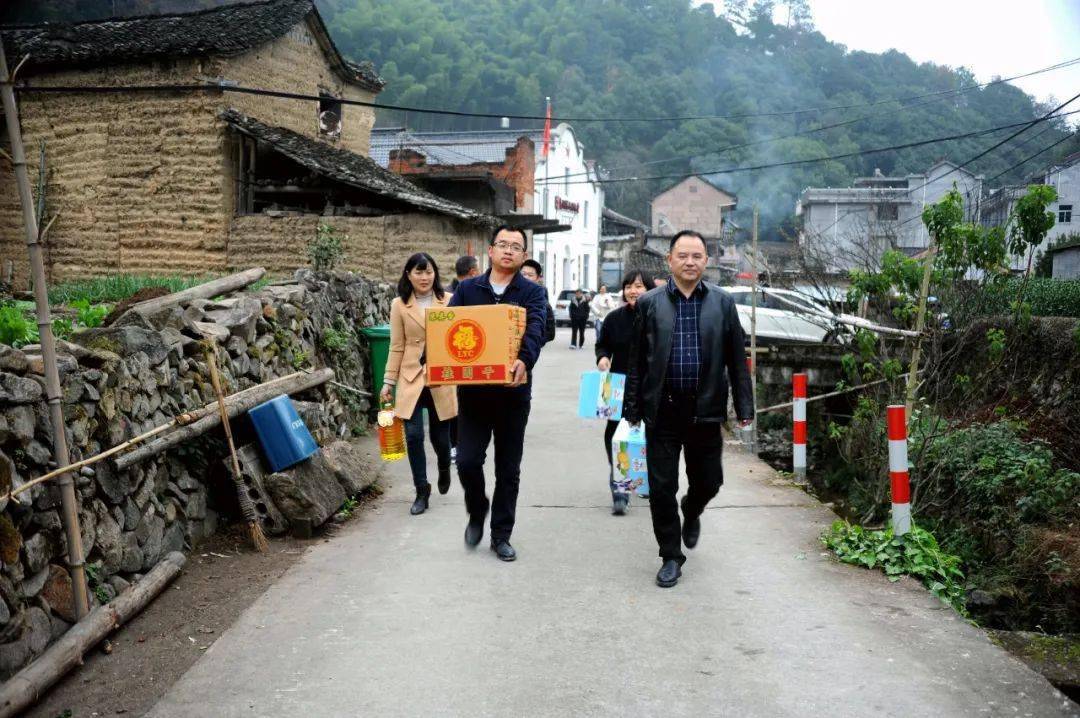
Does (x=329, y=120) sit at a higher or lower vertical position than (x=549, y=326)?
higher

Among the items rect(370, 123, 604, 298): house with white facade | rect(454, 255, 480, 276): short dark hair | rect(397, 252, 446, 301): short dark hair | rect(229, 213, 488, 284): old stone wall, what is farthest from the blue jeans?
rect(370, 123, 604, 298): house with white facade

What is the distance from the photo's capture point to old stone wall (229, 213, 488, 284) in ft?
57.3

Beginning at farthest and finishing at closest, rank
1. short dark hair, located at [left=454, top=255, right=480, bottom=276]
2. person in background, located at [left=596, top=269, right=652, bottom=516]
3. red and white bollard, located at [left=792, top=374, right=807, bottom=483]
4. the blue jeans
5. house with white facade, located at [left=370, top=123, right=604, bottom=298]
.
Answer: house with white facade, located at [left=370, top=123, right=604, bottom=298]
short dark hair, located at [left=454, top=255, right=480, bottom=276]
red and white bollard, located at [left=792, top=374, right=807, bottom=483]
person in background, located at [left=596, top=269, right=652, bottom=516]
the blue jeans

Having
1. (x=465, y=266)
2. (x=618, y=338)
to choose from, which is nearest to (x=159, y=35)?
(x=465, y=266)

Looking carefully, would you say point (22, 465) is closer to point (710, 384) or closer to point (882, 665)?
point (710, 384)

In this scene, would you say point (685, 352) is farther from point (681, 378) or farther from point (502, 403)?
point (502, 403)

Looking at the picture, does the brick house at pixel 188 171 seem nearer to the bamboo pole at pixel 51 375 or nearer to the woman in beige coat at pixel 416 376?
the woman in beige coat at pixel 416 376

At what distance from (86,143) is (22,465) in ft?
51.0

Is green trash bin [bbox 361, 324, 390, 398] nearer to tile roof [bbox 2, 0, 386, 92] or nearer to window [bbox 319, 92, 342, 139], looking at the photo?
tile roof [bbox 2, 0, 386, 92]

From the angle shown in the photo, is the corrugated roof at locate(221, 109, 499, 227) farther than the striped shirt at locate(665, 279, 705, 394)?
Yes

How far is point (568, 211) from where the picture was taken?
48781 millimetres

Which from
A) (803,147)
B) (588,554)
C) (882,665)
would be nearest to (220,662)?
(588,554)

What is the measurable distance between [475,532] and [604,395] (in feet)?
6.13

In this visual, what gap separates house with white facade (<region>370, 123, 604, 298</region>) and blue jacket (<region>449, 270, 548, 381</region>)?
30.1 meters
